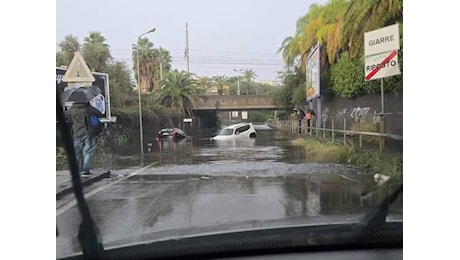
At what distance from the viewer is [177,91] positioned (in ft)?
13.7

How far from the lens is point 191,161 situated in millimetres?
7941

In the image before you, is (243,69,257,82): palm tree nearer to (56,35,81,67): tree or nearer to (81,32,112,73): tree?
(81,32,112,73): tree

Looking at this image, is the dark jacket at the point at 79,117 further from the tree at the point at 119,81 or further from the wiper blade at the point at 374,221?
the wiper blade at the point at 374,221

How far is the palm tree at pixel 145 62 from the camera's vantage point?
330 cm

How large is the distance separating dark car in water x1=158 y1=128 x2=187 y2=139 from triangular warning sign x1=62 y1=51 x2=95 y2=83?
235 cm

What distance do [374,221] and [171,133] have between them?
142 inches

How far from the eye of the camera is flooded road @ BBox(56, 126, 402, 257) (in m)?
2.74

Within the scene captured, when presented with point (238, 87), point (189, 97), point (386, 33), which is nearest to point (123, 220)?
point (189, 97)

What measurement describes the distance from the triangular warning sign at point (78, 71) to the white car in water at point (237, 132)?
115 inches

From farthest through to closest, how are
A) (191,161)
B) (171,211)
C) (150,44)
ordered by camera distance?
(191,161), (171,211), (150,44)

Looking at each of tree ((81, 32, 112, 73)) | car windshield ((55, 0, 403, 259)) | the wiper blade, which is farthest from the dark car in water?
the wiper blade
